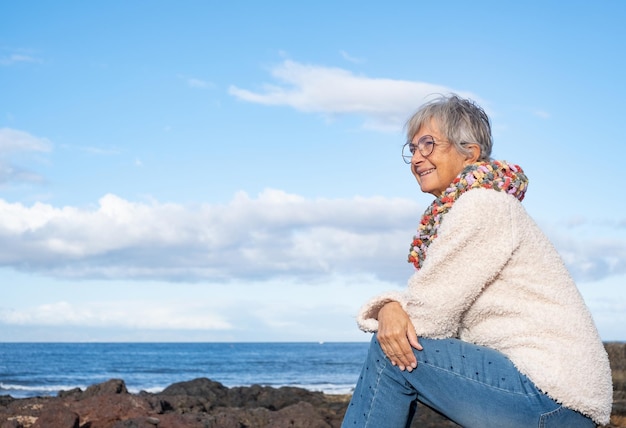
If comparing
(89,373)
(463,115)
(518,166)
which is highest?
(463,115)

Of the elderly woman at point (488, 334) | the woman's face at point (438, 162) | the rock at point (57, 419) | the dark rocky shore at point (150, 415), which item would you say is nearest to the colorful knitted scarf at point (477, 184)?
the elderly woman at point (488, 334)

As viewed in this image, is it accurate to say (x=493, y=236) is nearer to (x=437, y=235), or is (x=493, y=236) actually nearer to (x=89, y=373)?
(x=437, y=235)

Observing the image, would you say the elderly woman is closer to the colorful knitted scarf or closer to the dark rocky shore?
the colorful knitted scarf

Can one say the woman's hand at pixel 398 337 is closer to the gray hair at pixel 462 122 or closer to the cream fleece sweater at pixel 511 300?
the cream fleece sweater at pixel 511 300

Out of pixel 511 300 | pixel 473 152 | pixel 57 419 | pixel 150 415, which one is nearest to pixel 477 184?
pixel 473 152

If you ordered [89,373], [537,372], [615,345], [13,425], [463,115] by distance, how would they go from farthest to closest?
[89,373]
[615,345]
[13,425]
[463,115]
[537,372]

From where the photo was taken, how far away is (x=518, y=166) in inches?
110

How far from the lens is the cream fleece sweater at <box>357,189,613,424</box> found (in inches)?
99.0

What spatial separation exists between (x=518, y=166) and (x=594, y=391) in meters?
0.80

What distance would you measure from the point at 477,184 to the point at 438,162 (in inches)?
12.6

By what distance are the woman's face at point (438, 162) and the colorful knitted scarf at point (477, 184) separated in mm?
114

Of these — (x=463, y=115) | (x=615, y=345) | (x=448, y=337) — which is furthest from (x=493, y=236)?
(x=615, y=345)

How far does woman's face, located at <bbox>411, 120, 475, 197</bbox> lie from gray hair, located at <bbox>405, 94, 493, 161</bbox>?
0.8 inches

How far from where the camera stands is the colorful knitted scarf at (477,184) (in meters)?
2.66
